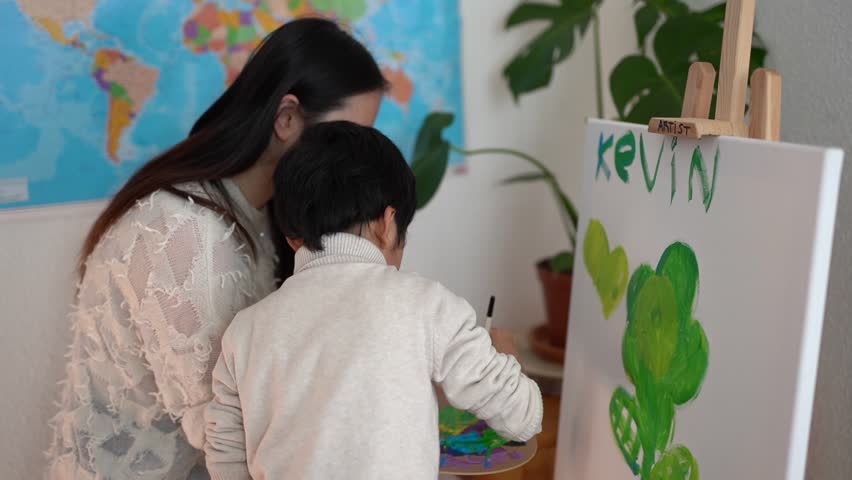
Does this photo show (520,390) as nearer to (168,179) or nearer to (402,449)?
(402,449)

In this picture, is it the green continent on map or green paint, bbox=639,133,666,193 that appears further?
the green continent on map

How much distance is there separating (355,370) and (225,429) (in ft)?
0.72

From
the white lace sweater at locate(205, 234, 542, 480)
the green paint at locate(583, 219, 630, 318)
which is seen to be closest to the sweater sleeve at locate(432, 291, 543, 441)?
the white lace sweater at locate(205, 234, 542, 480)

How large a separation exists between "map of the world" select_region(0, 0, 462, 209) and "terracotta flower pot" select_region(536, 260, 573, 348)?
2.23 feet

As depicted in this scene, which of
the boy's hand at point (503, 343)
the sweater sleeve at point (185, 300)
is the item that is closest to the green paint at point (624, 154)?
the boy's hand at point (503, 343)

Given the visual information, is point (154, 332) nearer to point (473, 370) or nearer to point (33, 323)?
point (473, 370)

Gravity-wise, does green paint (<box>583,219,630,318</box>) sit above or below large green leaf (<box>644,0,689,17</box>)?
below

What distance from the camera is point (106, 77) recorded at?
4.83ft

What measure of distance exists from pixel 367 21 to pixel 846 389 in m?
1.19

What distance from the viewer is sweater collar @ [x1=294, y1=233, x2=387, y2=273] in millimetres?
936

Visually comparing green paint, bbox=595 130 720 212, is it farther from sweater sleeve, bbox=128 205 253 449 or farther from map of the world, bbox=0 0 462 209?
map of the world, bbox=0 0 462 209

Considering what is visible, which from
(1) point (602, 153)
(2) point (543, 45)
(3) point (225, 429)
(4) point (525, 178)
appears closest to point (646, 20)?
(2) point (543, 45)

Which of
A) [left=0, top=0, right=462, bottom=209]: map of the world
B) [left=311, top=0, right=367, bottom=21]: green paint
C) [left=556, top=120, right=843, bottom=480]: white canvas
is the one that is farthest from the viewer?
[left=311, top=0, right=367, bottom=21]: green paint

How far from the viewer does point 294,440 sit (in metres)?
0.89
